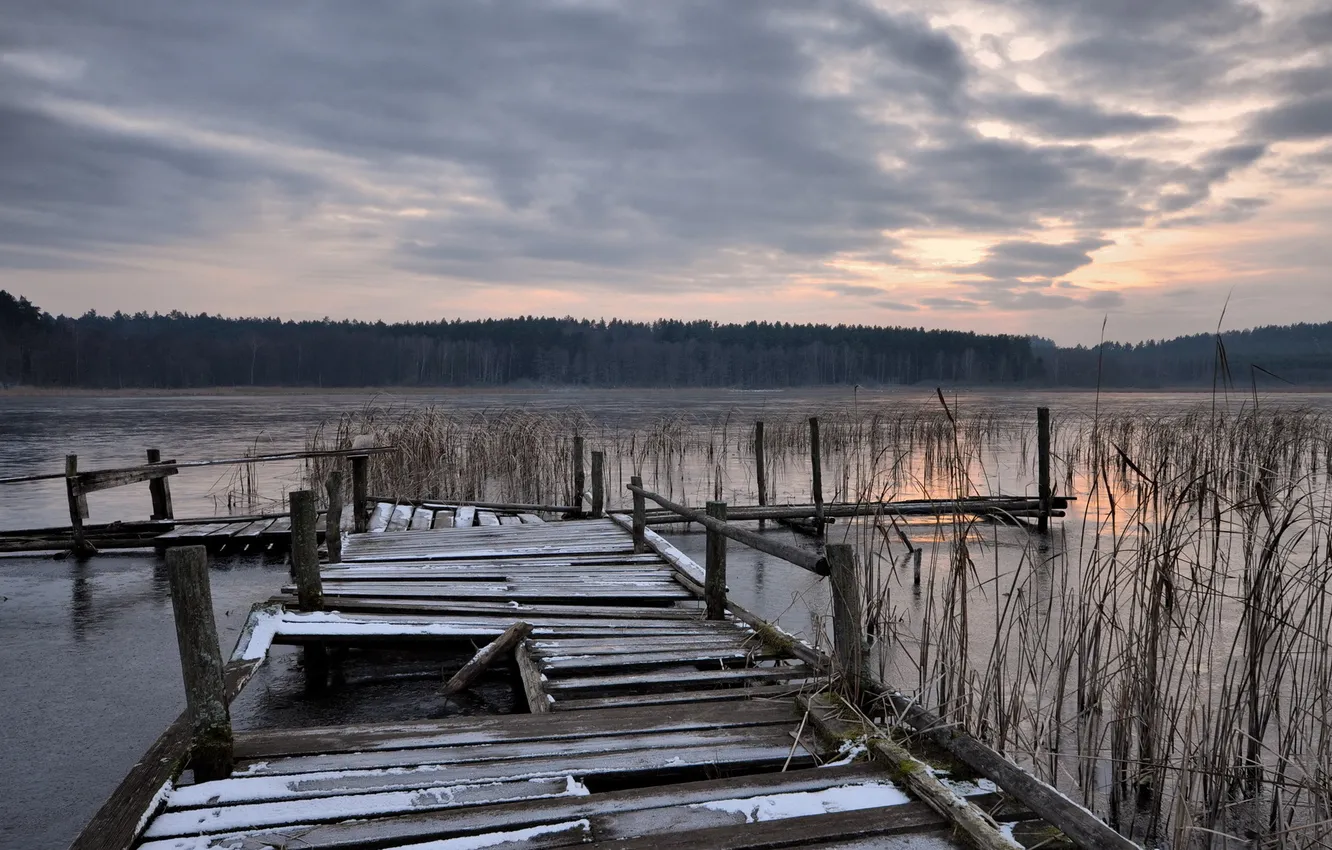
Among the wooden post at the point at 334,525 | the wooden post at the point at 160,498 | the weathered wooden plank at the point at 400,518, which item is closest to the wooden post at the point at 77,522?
the wooden post at the point at 160,498

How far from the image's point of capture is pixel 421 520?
12.0m

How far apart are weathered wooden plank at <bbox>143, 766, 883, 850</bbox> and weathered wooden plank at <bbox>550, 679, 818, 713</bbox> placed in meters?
1.07

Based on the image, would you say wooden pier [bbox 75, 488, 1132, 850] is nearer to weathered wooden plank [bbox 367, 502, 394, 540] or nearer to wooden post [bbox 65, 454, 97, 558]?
weathered wooden plank [bbox 367, 502, 394, 540]

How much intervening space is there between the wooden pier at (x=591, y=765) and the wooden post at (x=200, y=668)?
21mm

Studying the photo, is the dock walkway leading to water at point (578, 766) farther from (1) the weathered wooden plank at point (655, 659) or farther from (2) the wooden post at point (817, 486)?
(2) the wooden post at point (817, 486)

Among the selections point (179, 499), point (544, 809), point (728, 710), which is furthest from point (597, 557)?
point (179, 499)

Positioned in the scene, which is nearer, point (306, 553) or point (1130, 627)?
point (1130, 627)

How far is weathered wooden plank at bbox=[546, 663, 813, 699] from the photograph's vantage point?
4785mm

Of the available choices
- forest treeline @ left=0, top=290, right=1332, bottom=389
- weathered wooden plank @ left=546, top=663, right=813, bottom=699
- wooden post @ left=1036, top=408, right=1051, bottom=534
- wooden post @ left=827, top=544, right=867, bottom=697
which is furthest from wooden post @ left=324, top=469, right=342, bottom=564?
forest treeline @ left=0, top=290, right=1332, bottom=389

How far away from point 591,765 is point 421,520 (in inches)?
352

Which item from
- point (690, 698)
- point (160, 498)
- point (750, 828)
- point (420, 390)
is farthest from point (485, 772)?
point (420, 390)

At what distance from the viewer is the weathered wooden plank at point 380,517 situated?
11180 mm

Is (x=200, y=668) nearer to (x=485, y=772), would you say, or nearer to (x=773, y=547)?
(x=485, y=772)

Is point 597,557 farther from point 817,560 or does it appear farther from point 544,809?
point 544,809
